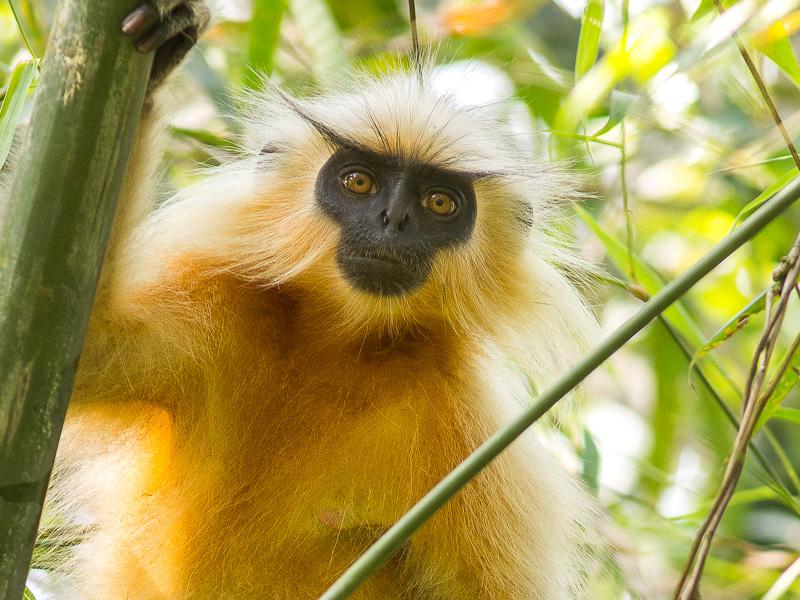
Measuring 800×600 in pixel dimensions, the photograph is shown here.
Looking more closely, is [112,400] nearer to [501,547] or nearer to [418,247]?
[418,247]

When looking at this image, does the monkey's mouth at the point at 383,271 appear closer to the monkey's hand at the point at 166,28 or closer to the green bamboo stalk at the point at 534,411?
the monkey's hand at the point at 166,28

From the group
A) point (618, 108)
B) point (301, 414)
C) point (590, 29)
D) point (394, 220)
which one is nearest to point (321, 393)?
point (301, 414)

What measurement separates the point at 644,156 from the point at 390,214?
3.29 meters

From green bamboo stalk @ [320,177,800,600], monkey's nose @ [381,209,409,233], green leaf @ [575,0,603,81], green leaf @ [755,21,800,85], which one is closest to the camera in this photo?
green bamboo stalk @ [320,177,800,600]

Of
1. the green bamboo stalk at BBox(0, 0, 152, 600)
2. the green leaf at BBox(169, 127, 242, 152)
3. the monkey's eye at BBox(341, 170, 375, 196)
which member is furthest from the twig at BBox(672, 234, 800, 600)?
the green leaf at BBox(169, 127, 242, 152)

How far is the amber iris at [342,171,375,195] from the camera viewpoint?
2.80m

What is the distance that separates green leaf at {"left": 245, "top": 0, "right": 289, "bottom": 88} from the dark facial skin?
496 millimetres

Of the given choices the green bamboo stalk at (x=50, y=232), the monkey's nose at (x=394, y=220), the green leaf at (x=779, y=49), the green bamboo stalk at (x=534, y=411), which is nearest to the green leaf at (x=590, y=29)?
the green leaf at (x=779, y=49)

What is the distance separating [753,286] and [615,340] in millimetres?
3399

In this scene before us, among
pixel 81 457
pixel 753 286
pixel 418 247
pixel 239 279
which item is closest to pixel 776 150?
pixel 753 286

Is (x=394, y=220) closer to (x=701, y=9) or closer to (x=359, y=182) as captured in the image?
(x=359, y=182)

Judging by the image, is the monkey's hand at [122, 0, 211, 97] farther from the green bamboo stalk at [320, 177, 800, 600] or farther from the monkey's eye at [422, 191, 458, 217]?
the monkey's eye at [422, 191, 458, 217]

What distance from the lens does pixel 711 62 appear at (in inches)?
107

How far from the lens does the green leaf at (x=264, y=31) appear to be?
3.05 metres
